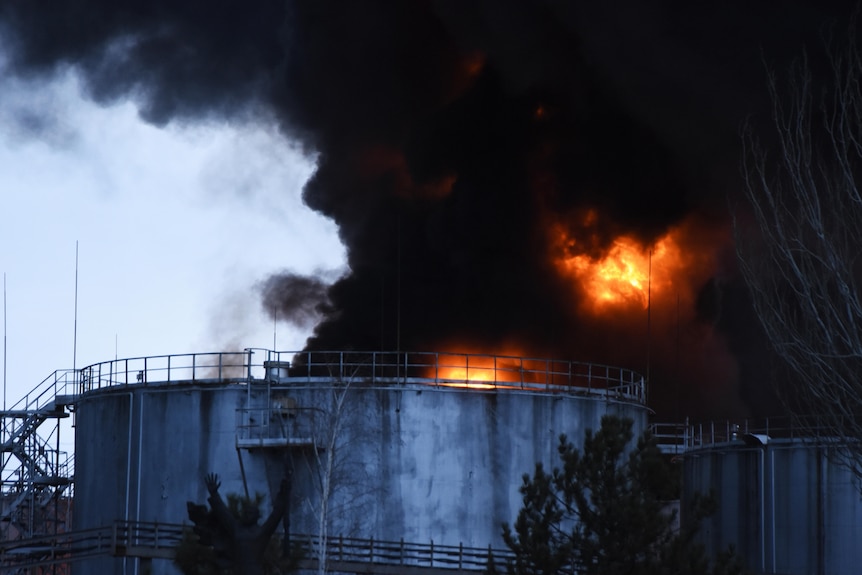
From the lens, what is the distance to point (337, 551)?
4156 centimetres

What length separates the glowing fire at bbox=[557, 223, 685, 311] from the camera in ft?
223

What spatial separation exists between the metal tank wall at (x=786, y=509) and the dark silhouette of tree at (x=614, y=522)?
1049cm

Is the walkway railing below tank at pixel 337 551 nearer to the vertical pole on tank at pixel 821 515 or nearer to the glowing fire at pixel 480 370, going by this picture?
the glowing fire at pixel 480 370

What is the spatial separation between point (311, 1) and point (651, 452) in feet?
138

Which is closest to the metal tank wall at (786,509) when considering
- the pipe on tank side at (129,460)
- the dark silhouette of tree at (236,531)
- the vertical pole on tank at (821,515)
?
the vertical pole on tank at (821,515)

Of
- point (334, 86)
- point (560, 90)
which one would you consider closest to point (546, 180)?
point (560, 90)

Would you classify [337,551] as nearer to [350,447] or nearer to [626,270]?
[350,447]

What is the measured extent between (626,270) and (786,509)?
80.4 ft

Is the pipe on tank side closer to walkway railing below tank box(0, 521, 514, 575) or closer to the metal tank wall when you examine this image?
walkway railing below tank box(0, 521, 514, 575)

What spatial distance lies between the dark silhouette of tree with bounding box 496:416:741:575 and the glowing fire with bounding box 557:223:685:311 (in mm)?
32528

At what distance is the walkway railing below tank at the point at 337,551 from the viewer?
40281 mm

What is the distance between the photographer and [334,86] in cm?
6906

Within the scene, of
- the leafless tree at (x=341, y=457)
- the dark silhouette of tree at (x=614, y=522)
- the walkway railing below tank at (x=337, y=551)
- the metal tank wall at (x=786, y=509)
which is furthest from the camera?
the metal tank wall at (x=786, y=509)

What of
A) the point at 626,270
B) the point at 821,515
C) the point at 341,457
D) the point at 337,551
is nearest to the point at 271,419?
the point at 341,457
